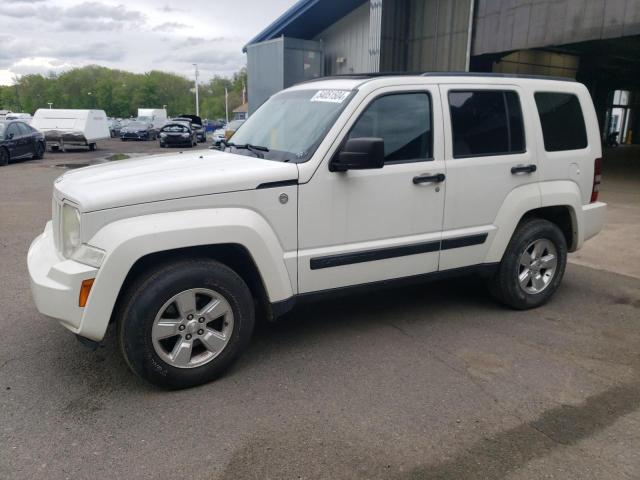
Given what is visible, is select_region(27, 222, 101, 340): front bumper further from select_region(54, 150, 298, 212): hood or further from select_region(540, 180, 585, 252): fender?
select_region(540, 180, 585, 252): fender

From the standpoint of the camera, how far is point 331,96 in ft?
13.7

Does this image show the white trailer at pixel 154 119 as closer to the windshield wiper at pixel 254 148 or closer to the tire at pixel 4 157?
the tire at pixel 4 157

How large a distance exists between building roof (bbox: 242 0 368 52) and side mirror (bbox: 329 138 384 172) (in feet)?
55.5

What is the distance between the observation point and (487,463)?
2.85 metres

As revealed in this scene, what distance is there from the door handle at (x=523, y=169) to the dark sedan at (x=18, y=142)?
1782 centimetres

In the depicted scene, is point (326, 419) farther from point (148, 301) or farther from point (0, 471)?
point (0, 471)

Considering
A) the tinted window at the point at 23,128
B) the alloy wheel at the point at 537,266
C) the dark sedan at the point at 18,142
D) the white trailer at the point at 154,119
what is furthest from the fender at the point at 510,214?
the white trailer at the point at 154,119

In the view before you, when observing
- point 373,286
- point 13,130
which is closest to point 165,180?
point 373,286

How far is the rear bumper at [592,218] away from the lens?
17.2 ft

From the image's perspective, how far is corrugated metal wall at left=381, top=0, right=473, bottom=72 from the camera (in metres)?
15.3

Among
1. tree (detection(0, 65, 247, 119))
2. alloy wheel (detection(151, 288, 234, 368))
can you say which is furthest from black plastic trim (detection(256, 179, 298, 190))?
tree (detection(0, 65, 247, 119))

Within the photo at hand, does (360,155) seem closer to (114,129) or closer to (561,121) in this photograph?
(561,121)

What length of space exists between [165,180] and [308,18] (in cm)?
1869

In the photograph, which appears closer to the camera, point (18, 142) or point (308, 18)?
point (18, 142)
